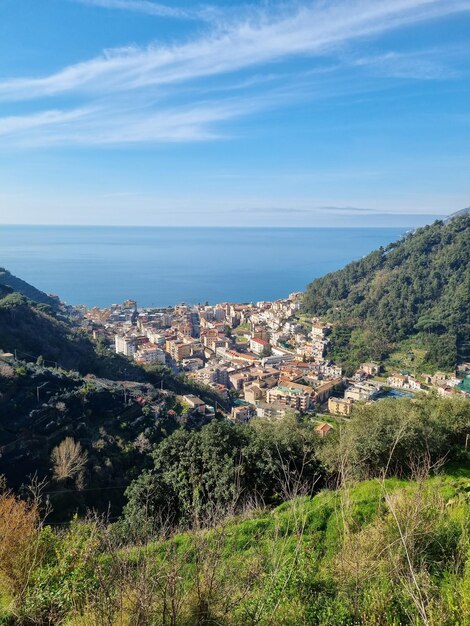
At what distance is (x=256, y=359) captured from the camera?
3572 centimetres

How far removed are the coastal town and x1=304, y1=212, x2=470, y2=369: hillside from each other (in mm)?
2034

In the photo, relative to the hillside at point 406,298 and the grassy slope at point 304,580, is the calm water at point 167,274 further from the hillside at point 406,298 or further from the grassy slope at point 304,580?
the grassy slope at point 304,580

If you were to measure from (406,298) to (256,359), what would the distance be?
15512mm

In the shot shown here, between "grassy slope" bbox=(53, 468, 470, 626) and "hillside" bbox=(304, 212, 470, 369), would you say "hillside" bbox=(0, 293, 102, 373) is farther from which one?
"hillside" bbox=(304, 212, 470, 369)

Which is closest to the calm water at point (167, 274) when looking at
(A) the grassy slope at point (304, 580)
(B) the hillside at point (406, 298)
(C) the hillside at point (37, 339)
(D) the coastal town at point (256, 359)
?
(D) the coastal town at point (256, 359)

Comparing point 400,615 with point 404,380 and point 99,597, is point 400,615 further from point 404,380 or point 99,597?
point 404,380

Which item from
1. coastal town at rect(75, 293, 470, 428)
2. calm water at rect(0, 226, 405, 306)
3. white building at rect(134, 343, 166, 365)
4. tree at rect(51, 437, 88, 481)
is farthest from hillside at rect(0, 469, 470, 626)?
calm water at rect(0, 226, 405, 306)

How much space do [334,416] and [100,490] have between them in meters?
14.9

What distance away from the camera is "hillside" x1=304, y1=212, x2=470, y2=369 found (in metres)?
33.1

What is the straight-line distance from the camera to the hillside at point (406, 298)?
3309 cm

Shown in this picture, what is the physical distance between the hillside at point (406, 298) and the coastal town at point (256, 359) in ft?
6.67

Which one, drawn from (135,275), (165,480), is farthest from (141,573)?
(135,275)

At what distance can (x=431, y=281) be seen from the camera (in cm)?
3928

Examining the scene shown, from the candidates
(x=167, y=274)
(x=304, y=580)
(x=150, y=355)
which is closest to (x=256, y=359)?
(x=150, y=355)
